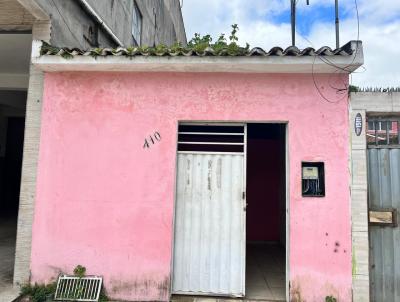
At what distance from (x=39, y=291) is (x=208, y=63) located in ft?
14.6

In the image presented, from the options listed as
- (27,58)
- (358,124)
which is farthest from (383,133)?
Answer: (27,58)

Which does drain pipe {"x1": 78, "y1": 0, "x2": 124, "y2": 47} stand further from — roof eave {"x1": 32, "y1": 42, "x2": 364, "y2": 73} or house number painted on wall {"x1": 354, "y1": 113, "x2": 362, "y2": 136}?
house number painted on wall {"x1": 354, "y1": 113, "x2": 362, "y2": 136}

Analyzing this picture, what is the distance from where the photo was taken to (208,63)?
4.88 metres

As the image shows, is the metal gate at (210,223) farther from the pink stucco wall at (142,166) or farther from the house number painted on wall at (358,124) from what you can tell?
the house number painted on wall at (358,124)

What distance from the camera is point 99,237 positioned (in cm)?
518

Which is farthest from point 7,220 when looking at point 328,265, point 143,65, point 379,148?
point 379,148

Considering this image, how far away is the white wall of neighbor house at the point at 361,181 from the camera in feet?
15.6

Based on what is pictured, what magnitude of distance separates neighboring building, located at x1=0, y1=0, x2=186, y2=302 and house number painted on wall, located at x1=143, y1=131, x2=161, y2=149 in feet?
6.08

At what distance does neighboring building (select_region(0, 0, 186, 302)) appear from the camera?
17.3 ft

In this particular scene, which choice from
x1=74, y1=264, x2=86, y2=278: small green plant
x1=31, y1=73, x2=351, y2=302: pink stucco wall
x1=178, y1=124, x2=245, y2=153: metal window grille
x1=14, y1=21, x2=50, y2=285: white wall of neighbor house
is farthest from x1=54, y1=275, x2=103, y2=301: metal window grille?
x1=178, y1=124, x2=245, y2=153: metal window grille

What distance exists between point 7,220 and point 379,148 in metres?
11.2

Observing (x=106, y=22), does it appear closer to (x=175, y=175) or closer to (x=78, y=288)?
(x=175, y=175)

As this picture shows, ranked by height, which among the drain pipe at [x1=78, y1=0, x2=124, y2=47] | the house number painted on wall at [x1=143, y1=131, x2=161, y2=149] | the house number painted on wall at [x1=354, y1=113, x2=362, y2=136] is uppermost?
the drain pipe at [x1=78, y1=0, x2=124, y2=47]

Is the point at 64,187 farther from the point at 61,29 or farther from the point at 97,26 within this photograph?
the point at 97,26
